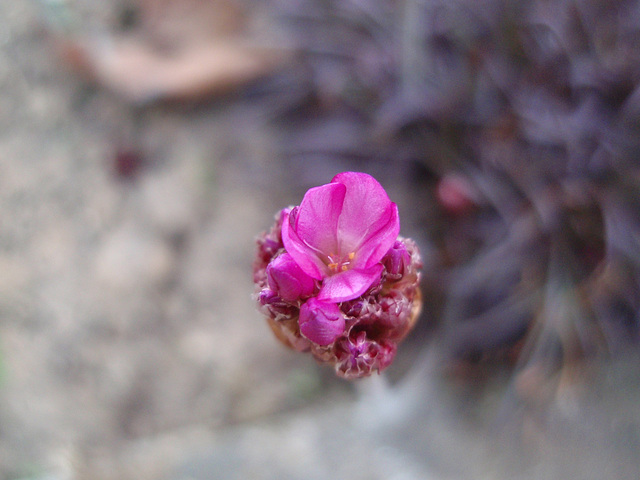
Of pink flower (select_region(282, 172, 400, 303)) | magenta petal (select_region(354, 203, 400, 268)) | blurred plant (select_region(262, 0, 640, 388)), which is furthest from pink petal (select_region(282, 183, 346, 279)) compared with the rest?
blurred plant (select_region(262, 0, 640, 388))

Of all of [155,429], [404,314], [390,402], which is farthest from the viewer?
[155,429]

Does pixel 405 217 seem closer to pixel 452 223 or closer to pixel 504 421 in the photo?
pixel 452 223

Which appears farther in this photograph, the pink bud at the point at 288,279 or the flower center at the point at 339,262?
the flower center at the point at 339,262

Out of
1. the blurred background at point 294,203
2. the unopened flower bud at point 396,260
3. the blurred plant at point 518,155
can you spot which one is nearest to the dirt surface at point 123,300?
the blurred background at point 294,203

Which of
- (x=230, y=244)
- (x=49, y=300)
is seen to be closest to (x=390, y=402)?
(x=230, y=244)

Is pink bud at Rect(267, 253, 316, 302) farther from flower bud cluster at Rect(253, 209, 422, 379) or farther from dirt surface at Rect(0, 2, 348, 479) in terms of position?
dirt surface at Rect(0, 2, 348, 479)

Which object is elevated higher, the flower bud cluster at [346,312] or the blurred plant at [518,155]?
the blurred plant at [518,155]

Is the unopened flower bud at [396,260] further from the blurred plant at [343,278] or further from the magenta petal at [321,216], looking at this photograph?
the magenta petal at [321,216]
